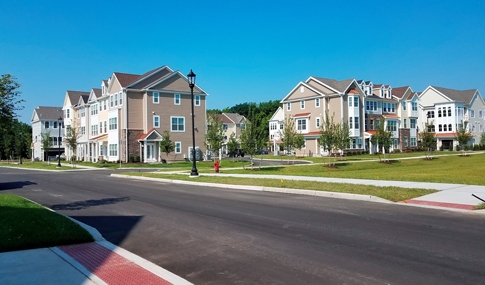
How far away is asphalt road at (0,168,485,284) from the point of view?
569 cm

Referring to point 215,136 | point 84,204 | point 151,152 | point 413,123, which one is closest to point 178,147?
point 151,152

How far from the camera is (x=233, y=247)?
7.29 meters

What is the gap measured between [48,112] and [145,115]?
Result: 43.2m

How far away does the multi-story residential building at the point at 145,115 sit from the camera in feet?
150

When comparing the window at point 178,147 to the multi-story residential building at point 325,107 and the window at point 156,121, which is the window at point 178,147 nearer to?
the window at point 156,121

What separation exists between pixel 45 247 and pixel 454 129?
248ft

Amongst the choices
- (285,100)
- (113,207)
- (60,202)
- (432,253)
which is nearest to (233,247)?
(432,253)

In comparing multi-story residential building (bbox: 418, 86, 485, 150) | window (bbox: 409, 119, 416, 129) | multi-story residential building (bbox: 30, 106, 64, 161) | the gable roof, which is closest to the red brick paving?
window (bbox: 409, 119, 416, 129)

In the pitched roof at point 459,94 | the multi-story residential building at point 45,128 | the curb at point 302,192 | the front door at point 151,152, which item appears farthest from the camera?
the multi-story residential building at point 45,128

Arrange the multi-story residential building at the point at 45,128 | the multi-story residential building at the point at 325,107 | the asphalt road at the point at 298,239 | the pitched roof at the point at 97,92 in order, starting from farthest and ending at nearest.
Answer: the multi-story residential building at the point at 45,128
the pitched roof at the point at 97,92
the multi-story residential building at the point at 325,107
the asphalt road at the point at 298,239

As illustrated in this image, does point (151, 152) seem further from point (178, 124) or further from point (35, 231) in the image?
point (35, 231)

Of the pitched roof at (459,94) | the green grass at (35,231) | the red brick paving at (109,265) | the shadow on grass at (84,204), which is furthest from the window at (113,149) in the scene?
the pitched roof at (459,94)

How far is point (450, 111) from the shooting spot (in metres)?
68.6

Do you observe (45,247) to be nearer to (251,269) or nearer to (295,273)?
(251,269)
